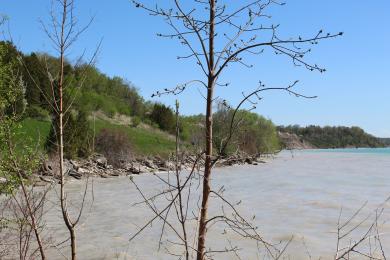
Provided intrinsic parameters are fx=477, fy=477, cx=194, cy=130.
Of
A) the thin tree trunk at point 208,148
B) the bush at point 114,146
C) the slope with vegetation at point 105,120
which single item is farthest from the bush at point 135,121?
the thin tree trunk at point 208,148

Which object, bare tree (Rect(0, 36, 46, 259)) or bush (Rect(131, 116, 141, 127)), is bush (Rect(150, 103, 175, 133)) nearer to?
bush (Rect(131, 116, 141, 127))

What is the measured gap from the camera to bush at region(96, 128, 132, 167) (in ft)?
158

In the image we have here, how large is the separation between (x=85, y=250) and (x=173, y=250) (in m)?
2.30

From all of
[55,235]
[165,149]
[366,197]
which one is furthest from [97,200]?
[165,149]

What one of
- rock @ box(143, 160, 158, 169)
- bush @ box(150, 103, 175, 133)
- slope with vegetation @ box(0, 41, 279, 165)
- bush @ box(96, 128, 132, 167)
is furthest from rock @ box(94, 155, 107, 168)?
bush @ box(150, 103, 175, 133)

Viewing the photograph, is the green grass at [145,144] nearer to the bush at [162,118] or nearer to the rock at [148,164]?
the rock at [148,164]

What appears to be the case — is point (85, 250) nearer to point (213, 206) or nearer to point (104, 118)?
point (213, 206)

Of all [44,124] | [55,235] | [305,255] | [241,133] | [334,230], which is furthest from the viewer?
[44,124]

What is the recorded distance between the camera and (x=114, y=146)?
50.5 meters

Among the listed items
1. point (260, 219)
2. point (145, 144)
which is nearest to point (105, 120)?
point (145, 144)

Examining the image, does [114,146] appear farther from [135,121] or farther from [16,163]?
[16,163]

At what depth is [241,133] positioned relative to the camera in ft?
10.7

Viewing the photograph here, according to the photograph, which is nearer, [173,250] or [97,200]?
[173,250]

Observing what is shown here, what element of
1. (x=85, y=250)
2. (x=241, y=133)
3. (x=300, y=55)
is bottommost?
(x=85, y=250)
